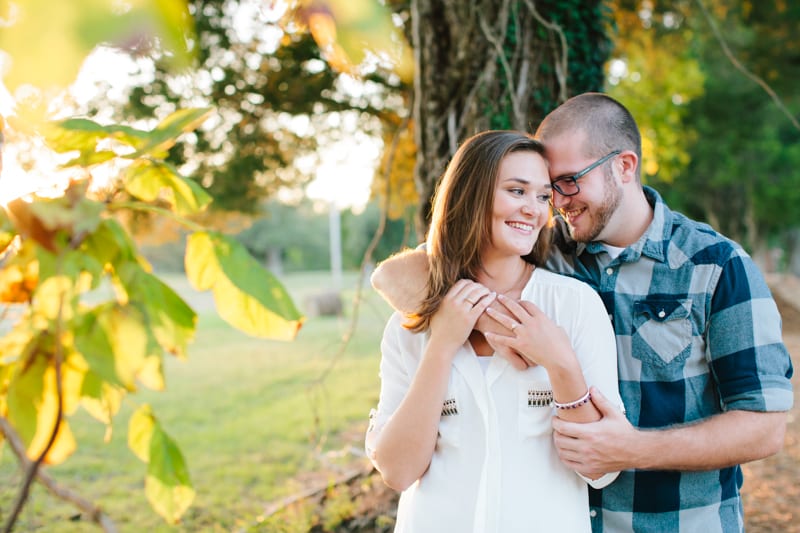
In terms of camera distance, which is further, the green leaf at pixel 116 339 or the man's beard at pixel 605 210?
the man's beard at pixel 605 210

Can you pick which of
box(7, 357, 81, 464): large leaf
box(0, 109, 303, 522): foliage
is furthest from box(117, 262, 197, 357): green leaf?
box(7, 357, 81, 464): large leaf

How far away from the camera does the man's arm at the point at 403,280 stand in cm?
187

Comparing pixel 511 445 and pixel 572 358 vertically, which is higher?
pixel 572 358

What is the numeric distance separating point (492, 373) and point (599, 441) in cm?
31

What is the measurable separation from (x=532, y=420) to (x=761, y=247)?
3096 cm

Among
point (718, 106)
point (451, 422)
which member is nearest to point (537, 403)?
point (451, 422)

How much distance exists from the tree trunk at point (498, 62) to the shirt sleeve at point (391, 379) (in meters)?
1.38

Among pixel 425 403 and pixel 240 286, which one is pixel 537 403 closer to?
pixel 425 403

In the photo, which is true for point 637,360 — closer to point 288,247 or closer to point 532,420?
point 532,420

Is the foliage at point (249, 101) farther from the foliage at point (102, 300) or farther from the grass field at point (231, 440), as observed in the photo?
the foliage at point (102, 300)

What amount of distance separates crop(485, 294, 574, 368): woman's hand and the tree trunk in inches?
58.4

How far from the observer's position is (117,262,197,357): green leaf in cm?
82

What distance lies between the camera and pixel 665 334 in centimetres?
175

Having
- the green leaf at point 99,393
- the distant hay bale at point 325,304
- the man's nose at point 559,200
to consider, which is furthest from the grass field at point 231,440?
the distant hay bale at point 325,304
